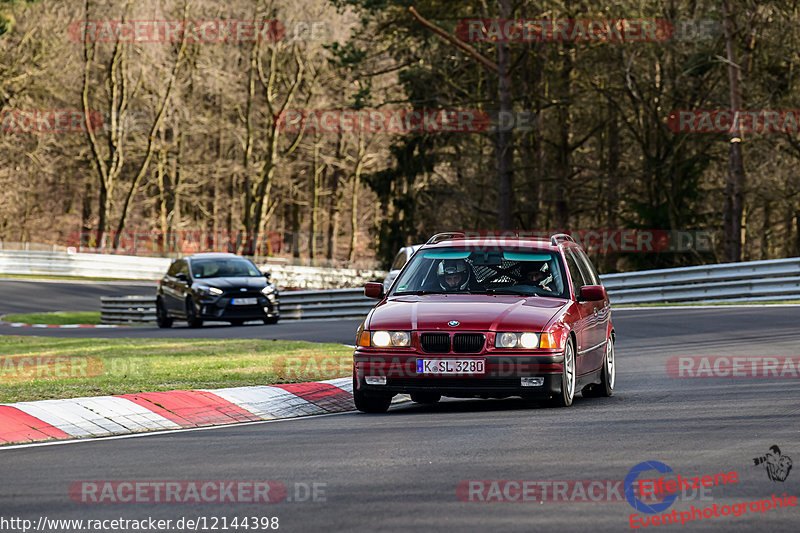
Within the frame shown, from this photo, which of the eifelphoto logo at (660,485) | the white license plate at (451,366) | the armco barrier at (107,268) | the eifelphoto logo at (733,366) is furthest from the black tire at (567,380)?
the armco barrier at (107,268)

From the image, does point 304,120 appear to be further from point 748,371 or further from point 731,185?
point 748,371

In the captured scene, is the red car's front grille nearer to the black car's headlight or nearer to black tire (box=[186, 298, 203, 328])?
the black car's headlight

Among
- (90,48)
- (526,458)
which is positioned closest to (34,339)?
(526,458)

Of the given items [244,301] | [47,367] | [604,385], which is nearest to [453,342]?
[604,385]

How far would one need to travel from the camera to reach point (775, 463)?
752 cm

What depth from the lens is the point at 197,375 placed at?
45.9 feet

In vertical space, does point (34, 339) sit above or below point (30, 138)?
below

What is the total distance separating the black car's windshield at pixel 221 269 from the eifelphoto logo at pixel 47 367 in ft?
34.4

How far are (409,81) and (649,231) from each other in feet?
34.4

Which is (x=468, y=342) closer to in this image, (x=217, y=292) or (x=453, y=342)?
(x=453, y=342)

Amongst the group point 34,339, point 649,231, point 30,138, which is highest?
point 30,138

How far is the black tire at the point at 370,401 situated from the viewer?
35.6 feet

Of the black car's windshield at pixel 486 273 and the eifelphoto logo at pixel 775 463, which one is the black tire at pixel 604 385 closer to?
A: the black car's windshield at pixel 486 273

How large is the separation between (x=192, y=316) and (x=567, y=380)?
18076 millimetres
